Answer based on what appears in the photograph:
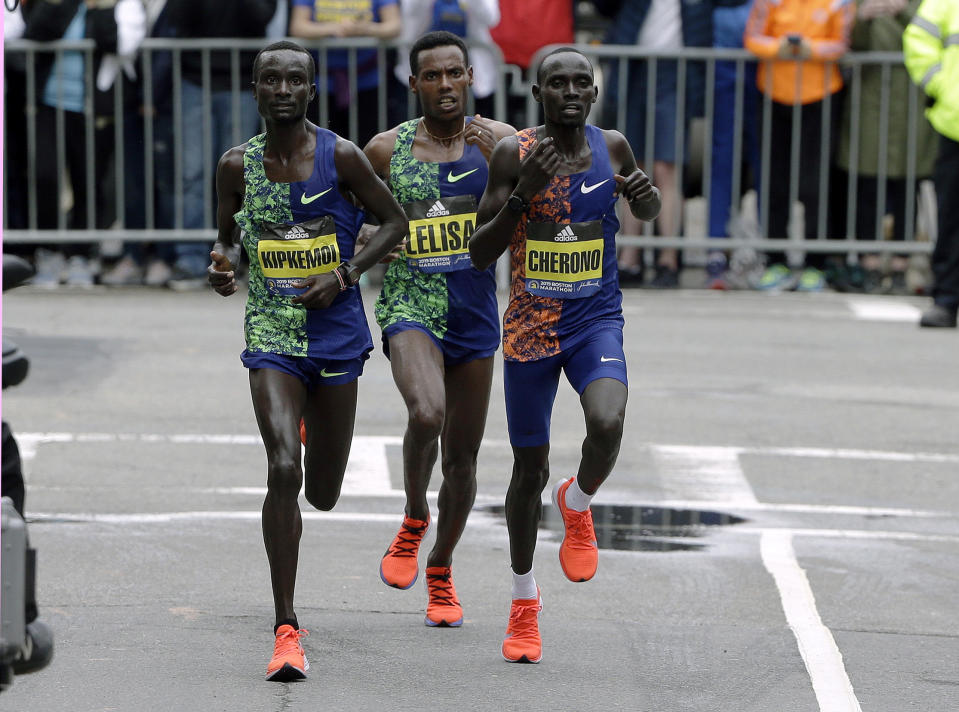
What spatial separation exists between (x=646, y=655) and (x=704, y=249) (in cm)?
953

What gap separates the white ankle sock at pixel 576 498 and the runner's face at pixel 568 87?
1.25 m

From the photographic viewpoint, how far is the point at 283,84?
6285 millimetres

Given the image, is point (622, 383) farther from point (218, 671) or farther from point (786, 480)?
point (786, 480)

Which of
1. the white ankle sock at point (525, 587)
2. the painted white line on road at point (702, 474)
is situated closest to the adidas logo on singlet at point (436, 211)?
the white ankle sock at point (525, 587)

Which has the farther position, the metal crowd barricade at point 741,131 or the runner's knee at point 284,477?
the metal crowd barricade at point 741,131

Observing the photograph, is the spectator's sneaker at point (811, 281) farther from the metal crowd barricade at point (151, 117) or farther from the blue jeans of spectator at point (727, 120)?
the metal crowd barricade at point (151, 117)

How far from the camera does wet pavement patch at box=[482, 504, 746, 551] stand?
806 cm

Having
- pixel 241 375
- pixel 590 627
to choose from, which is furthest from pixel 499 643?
pixel 241 375

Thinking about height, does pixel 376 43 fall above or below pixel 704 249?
above

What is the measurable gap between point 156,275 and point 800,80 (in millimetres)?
5307

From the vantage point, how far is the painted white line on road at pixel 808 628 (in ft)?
19.6

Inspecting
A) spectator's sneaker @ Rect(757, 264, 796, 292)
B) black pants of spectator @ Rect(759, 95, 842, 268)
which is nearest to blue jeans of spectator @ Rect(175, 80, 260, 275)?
black pants of spectator @ Rect(759, 95, 842, 268)

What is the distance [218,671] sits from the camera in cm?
609

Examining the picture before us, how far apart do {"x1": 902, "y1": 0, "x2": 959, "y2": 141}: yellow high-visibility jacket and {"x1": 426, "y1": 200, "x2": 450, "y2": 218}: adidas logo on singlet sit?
7171mm
